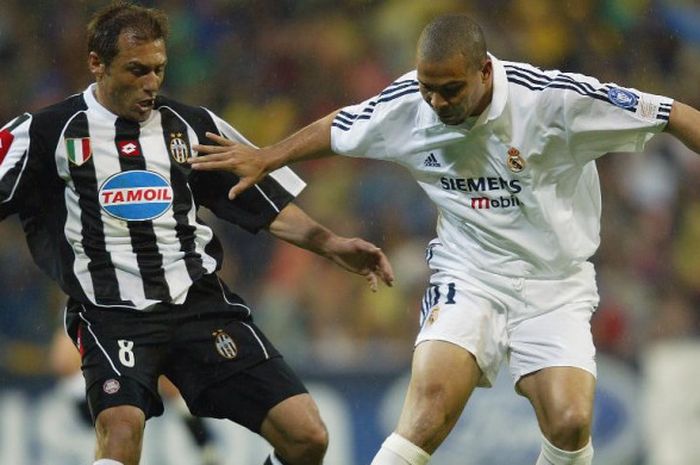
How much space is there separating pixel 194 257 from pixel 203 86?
201 inches

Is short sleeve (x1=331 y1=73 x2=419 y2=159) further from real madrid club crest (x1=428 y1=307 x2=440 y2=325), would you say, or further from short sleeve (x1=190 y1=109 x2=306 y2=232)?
real madrid club crest (x1=428 y1=307 x2=440 y2=325)

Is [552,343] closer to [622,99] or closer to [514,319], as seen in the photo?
[514,319]

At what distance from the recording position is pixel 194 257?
467 cm

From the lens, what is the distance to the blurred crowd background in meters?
8.39

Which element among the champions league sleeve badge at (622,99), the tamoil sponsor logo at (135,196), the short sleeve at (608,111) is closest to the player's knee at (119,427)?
the tamoil sponsor logo at (135,196)

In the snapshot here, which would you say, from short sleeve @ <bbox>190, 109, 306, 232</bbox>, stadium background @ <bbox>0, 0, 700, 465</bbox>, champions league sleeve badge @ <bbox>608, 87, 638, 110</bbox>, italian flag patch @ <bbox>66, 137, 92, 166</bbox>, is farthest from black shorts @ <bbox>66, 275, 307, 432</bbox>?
stadium background @ <bbox>0, 0, 700, 465</bbox>

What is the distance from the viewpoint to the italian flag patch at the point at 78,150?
178 inches

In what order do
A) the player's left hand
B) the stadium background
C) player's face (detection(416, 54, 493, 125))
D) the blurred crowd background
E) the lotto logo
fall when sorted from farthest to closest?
1. the blurred crowd background
2. the stadium background
3. the player's left hand
4. the lotto logo
5. player's face (detection(416, 54, 493, 125))

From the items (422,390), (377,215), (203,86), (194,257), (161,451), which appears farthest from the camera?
(203,86)

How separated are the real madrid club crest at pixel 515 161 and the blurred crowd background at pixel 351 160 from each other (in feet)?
9.97

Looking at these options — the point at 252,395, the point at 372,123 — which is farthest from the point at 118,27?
the point at 252,395

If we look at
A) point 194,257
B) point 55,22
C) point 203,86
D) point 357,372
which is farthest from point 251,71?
point 194,257

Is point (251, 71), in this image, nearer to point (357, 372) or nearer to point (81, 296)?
point (357, 372)

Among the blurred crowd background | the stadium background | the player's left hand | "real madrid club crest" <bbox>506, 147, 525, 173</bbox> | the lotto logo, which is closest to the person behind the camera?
"real madrid club crest" <bbox>506, 147, 525, 173</bbox>
